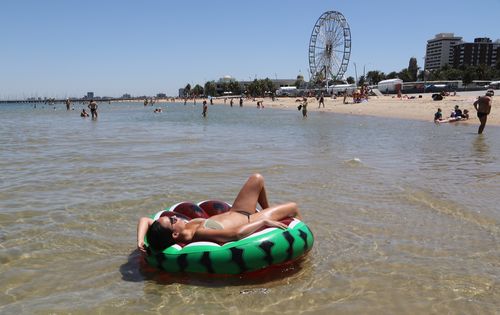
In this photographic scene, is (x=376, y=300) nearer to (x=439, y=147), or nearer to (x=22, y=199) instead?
(x=22, y=199)

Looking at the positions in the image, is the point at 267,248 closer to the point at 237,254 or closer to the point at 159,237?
the point at 237,254

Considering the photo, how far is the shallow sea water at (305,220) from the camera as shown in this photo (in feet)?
12.0

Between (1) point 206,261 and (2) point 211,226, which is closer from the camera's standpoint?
(1) point 206,261

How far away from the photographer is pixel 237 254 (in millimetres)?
3873

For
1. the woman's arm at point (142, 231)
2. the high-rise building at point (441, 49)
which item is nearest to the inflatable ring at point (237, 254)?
the woman's arm at point (142, 231)

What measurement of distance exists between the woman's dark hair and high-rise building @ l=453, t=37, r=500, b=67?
171771 mm

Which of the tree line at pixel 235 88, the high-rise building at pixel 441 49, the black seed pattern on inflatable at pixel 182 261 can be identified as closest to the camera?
the black seed pattern on inflatable at pixel 182 261

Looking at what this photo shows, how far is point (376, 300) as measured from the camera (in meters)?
3.62

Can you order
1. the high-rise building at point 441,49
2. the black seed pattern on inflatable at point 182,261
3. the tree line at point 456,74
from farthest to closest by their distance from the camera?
1. the high-rise building at point 441,49
2. the tree line at point 456,74
3. the black seed pattern on inflatable at point 182,261

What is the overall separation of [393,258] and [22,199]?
555 cm

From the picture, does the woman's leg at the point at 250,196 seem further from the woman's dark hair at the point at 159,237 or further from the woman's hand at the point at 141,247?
the woman's hand at the point at 141,247

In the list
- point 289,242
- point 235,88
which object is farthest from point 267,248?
point 235,88

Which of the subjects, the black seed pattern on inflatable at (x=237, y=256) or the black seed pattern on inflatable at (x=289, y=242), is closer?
the black seed pattern on inflatable at (x=237, y=256)

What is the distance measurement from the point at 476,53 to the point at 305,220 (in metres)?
177
